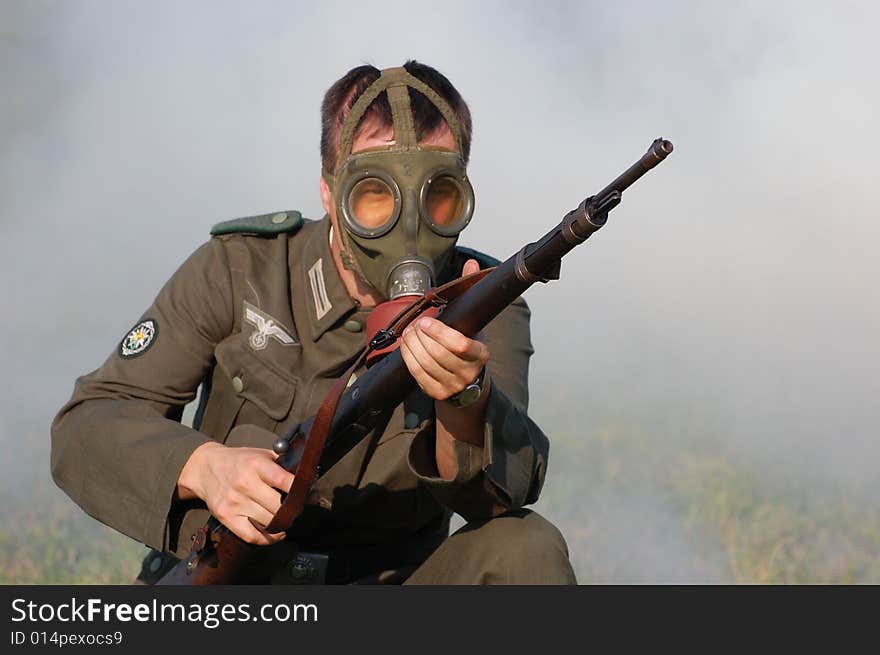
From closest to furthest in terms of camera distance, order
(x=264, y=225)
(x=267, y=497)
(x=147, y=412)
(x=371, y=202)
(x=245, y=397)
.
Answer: (x=267, y=497) → (x=371, y=202) → (x=147, y=412) → (x=245, y=397) → (x=264, y=225)

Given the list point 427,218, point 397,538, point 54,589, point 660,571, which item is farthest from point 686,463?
point 54,589

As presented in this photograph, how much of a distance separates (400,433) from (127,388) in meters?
0.87

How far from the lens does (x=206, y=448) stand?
441 centimetres

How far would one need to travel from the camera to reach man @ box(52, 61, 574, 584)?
4.21m

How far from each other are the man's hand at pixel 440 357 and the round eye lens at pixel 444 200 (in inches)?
24.7

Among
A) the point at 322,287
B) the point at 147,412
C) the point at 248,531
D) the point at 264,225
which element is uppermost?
the point at 264,225

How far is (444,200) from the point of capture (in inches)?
178

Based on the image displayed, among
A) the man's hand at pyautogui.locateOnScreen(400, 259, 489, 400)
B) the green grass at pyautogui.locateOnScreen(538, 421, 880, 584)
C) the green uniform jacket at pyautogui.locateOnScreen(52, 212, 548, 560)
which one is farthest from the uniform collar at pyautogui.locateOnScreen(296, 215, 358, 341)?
the green grass at pyautogui.locateOnScreen(538, 421, 880, 584)

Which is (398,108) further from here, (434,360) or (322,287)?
(434,360)

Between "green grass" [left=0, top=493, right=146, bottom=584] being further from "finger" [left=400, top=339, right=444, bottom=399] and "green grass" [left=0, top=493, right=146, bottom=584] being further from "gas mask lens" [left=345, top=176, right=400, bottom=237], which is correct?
"finger" [left=400, top=339, right=444, bottom=399]

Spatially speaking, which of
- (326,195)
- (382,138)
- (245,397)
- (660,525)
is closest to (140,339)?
(245,397)

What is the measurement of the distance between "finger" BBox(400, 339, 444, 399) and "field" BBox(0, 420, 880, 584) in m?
3.15

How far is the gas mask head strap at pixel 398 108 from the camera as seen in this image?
454cm

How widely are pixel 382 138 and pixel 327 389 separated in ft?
2.62
